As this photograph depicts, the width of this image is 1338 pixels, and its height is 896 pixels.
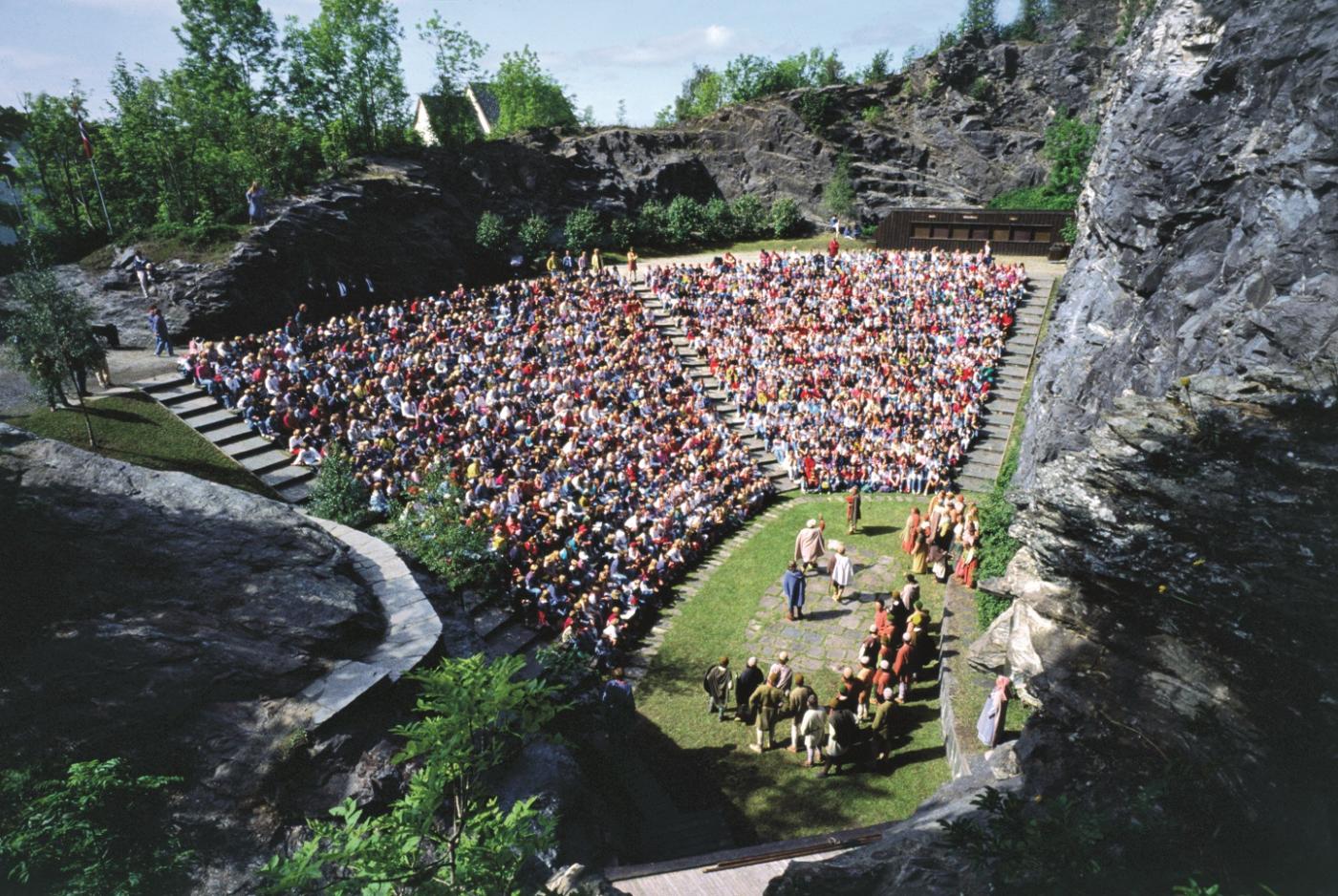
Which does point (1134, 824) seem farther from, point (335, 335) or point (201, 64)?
point (201, 64)

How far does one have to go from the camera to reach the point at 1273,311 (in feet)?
33.1

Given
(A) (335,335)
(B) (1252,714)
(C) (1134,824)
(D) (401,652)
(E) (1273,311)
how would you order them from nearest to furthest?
1. (C) (1134,824)
2. (B) (1252,714)
3. (E) (1273,311)
4. (D) (401,652)
5. (A) (335,335)

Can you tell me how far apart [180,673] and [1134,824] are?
11.7 m

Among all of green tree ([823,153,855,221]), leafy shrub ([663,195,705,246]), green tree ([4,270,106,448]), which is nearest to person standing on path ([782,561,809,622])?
green tree ([4,270,106,448])

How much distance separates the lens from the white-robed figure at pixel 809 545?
18953mm

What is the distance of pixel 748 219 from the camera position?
48.6 m

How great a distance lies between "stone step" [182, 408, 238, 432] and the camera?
820 inches

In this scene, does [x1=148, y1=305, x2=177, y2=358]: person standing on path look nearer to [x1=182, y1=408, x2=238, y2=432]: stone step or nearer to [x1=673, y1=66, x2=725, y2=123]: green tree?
[x1=182, y1=408, x2=238, y2=432]: stone step

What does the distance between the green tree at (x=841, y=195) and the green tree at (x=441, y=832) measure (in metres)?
48.5

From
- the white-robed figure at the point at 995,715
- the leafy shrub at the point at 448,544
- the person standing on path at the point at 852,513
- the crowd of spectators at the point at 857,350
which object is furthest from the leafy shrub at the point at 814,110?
the white-robed figure at the point at 995,715

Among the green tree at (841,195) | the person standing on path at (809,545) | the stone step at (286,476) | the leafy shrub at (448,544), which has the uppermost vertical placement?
the green tree at (841,195)

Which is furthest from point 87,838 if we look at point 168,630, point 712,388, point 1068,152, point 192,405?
point 1068,152

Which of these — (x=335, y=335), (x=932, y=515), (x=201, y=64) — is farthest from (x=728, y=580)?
(x=201, y=64)

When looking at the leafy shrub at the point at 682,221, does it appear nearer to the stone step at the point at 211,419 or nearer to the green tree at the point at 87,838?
the stone step at the point at 211,419
